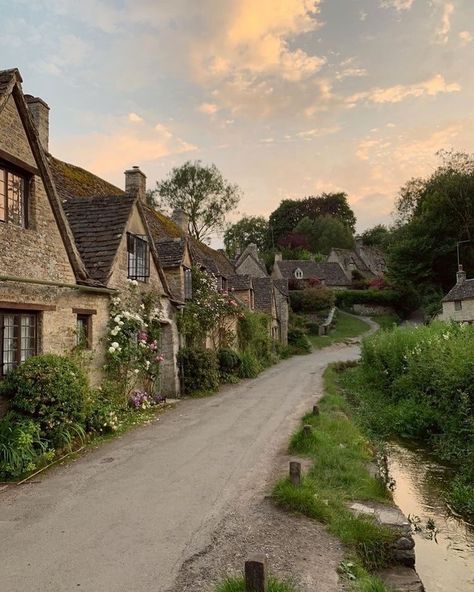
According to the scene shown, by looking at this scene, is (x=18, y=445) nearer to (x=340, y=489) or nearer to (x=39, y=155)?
(x=340, y=489)

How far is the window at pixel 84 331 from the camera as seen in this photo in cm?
1248

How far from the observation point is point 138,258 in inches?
639

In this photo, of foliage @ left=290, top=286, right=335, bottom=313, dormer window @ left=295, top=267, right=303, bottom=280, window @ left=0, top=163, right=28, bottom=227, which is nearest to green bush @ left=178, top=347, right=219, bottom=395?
window @ left=0, top=163, right=28, bottom=227

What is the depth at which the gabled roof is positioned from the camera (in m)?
10.3

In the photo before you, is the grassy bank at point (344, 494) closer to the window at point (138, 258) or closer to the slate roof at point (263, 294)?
the window at point (138, 258)

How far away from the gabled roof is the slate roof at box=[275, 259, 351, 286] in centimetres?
5559

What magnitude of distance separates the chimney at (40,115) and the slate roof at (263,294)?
26550mm

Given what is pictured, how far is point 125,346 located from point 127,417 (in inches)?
79.8

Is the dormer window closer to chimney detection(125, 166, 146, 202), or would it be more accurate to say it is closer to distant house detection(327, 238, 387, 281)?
distant house detection(327, 238, 387, 281)

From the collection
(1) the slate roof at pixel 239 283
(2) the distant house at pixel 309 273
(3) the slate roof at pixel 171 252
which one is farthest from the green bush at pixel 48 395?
(2) the distant house at pixel 309 273

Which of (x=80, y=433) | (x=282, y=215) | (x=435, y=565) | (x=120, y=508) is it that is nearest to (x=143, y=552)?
(x=120, y=508)

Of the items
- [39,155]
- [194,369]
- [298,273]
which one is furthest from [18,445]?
[298,273]

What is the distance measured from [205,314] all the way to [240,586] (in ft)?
57.8

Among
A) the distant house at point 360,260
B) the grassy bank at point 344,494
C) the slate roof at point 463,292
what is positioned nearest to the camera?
the grassy bank at point 344,494
